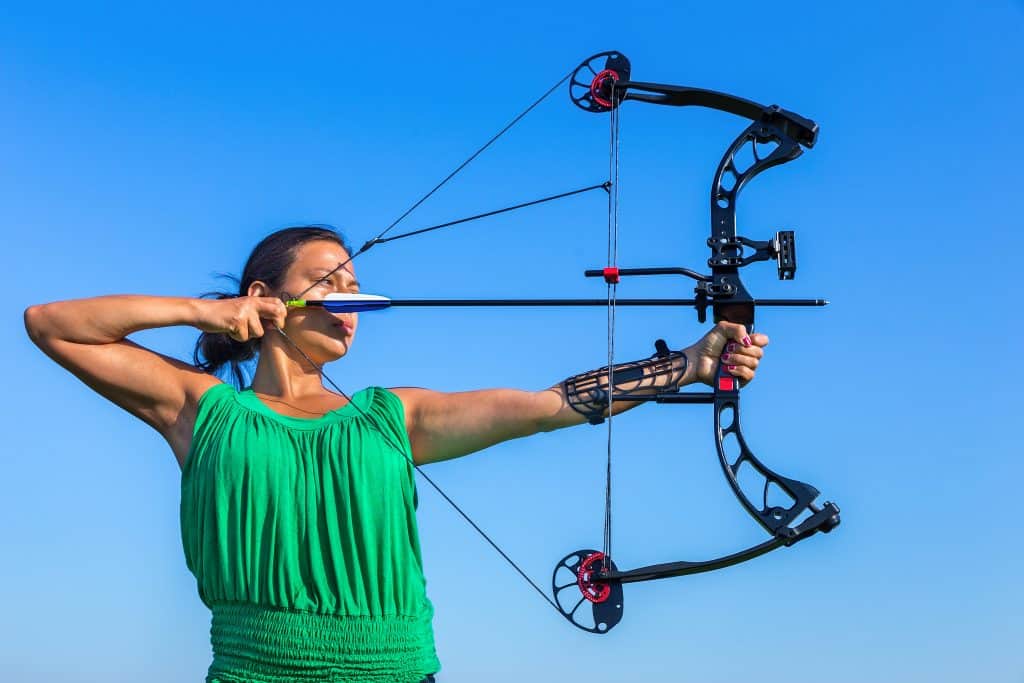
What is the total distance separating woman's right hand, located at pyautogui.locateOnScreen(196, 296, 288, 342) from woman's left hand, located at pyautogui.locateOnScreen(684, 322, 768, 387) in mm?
1071

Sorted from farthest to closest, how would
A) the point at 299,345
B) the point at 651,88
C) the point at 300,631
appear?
the point at 651,88
the point at 299,345
the point at 300,631

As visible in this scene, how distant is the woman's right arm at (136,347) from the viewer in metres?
2.97

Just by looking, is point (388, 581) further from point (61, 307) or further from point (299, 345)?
point (61, 307)

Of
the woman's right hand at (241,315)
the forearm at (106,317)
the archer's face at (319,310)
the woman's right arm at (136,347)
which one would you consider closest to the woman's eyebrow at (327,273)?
the archer's face at (319,310)

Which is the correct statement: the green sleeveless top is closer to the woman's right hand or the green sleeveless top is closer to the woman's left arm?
the woman's left arm

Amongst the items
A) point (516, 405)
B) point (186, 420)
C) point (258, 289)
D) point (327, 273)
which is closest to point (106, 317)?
point (186, 420)

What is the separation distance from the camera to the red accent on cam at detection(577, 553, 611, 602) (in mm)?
3033

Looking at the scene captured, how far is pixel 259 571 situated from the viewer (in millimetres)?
2803

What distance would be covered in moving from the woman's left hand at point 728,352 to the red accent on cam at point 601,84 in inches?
32.4

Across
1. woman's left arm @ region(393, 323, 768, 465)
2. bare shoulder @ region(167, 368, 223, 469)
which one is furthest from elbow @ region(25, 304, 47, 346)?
woman's left arm @ region(393, 323, 768, 465)

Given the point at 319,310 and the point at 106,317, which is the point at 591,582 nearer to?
the point at 319,310

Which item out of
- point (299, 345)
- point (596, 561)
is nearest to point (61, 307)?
point (299, 345)

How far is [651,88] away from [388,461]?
1.36 meters

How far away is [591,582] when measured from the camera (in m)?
Result: 3.05
